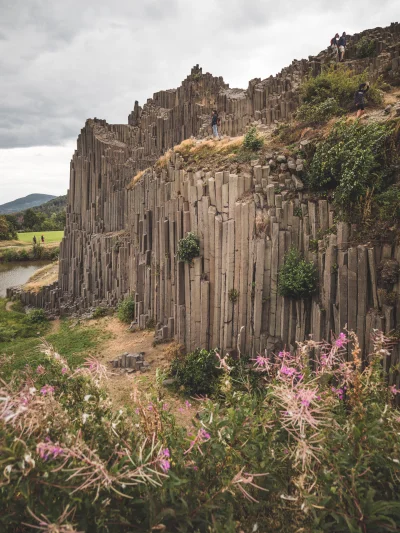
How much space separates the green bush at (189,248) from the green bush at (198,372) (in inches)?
103

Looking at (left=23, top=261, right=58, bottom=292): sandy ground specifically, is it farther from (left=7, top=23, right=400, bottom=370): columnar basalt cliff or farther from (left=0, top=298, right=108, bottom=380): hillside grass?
(left=7, top=23, right=400, bottom=370): columnar basalt cliff

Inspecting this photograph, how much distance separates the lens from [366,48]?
1415 centimetres

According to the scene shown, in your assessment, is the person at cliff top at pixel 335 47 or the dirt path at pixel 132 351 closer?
the dirt path at pixel 132 351

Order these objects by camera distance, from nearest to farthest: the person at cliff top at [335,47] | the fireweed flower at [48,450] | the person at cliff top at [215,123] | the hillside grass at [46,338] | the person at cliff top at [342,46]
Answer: the fireweed flower at [48,450]
the hillside grass at [46,338]
the person at cliff top at [215,123]
the person at cliff top at [342,46]
the person at cliff top at [335,47]

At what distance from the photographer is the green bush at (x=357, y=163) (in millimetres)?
6496

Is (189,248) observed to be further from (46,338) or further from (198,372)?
(46,338)

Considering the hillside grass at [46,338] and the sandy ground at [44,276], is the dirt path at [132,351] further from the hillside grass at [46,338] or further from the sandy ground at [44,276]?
the sandy ground at [44,276]

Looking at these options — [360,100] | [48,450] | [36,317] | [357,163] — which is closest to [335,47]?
[360,100]

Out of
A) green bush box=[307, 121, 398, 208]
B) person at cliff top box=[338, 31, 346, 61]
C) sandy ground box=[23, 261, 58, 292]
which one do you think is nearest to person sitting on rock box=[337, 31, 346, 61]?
person at cliff top box=[338, 31, 346, 61]

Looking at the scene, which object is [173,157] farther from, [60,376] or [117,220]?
[60,376]

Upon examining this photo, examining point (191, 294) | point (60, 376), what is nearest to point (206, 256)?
point (191, 294)

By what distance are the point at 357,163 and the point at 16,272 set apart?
112ft

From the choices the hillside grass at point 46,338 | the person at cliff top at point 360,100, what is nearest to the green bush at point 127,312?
the hillside grass at point 46,338

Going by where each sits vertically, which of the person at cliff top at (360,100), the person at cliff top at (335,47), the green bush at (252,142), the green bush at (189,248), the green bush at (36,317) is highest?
the person at cliff top at (335,47)
